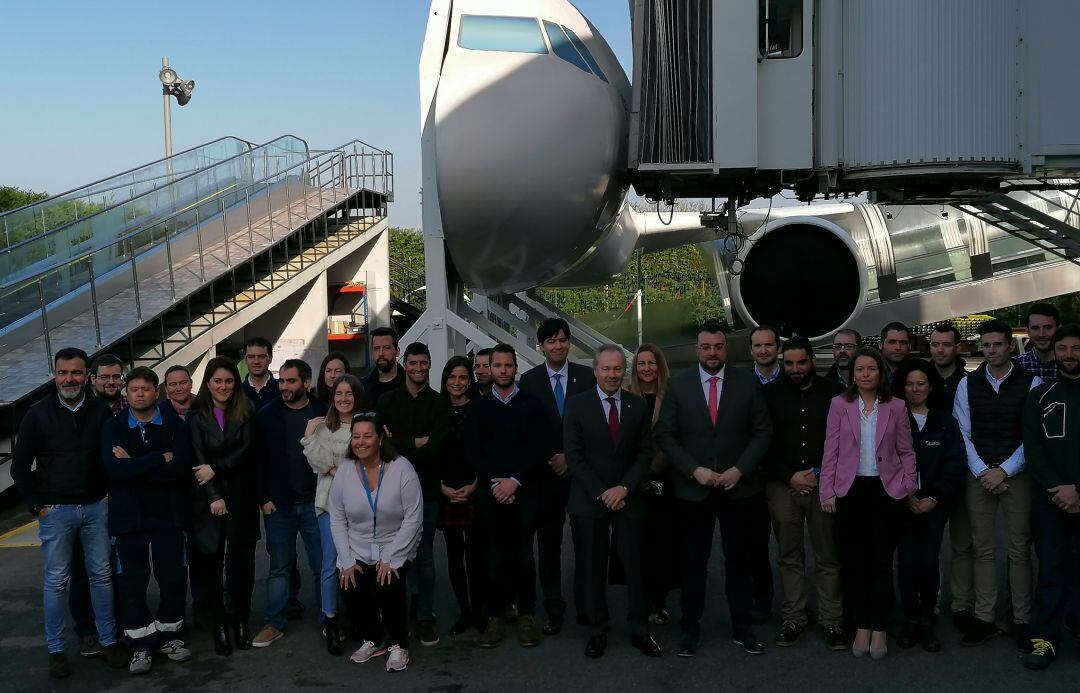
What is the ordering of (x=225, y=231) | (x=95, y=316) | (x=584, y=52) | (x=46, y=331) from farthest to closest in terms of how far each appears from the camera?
1. (x=225, y=231)
2. (x=95, y=316)
3. (x=46, y=331)
4. (x=584, y=52)

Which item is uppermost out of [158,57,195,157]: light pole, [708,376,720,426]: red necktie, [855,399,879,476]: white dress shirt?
[158,57,195,157]: light pole

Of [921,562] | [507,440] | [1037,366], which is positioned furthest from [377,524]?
[1037,366]

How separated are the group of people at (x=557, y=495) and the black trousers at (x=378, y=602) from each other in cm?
2

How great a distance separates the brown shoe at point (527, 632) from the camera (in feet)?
18.7

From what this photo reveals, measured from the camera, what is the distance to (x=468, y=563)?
6133 millimetres

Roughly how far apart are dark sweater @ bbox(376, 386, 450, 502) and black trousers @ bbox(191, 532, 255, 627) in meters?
1.19

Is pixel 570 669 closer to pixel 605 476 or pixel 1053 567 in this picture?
pixel 605 476

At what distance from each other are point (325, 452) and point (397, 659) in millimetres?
1321

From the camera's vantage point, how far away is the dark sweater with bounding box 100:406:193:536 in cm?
534

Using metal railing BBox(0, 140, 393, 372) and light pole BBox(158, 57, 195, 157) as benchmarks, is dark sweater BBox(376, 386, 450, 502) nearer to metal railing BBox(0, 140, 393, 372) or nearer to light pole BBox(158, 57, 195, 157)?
metal railing BBox(0, 140, 393, 372)

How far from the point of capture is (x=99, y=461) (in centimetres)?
553

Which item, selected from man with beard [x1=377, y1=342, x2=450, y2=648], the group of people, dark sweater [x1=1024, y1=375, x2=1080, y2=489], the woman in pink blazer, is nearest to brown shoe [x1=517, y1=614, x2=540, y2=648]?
the group of people

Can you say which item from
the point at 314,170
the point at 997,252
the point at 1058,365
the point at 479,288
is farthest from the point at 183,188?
the point at 997,252

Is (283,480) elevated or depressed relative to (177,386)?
depressed
